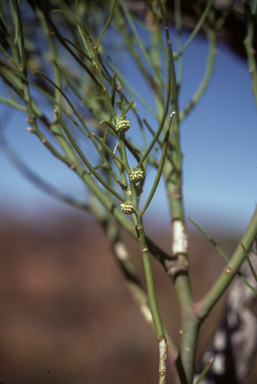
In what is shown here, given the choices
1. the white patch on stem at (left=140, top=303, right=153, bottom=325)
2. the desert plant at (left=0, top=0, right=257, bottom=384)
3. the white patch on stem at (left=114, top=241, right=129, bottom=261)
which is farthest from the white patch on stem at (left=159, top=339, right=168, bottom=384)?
the white patch on stem at (left=114, top=241, right=129, bottom=261)

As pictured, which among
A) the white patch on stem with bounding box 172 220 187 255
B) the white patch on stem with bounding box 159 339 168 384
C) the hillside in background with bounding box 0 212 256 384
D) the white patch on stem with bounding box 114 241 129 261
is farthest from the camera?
the hillside in background with bounding box 0 212 256 384

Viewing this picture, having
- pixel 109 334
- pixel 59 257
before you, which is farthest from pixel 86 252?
pixel 109 334

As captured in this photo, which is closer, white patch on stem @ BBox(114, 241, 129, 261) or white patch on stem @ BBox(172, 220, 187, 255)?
white patch on stem @ BBox(172, 220, 187, 255)

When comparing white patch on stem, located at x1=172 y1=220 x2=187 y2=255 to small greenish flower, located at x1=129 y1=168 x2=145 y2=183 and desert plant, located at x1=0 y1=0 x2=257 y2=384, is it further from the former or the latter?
small greenish flower, located at x1=129 y1=168 x2=145 y2=183

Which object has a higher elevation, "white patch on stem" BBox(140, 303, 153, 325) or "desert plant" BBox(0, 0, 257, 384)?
"desert plant" BBox(0, 0, 257, 384)

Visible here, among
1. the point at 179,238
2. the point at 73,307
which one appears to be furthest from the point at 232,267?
the point at 73,307
